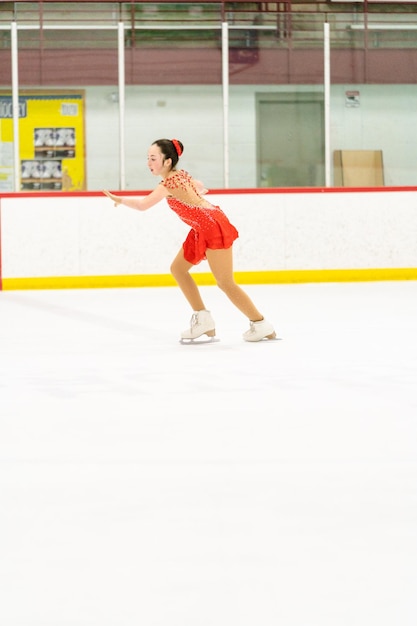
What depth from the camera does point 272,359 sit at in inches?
211

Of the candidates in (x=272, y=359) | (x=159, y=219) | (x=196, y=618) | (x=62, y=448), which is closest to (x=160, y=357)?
(x=272, y=359)

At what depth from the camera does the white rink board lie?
9844mm

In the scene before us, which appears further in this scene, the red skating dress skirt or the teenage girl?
the red skating dress skirt

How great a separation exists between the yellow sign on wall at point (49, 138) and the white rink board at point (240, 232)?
58 centimetres

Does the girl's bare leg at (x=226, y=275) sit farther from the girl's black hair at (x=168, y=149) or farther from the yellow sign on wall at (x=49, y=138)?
the yellow sign on wall at (x=49, y=138)

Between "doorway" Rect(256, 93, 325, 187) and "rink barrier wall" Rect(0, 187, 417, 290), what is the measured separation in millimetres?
467

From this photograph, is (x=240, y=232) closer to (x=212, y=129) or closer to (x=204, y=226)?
(x=212, y=129)

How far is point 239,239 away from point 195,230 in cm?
418

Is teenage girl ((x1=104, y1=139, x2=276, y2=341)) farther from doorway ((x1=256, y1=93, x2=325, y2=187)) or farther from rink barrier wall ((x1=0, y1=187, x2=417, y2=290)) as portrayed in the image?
doorway ((x1=256, y1=93, x2=325, y2=187))

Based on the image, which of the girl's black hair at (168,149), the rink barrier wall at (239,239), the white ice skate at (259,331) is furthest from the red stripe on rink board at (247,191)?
the girl's black hair at (168,149)

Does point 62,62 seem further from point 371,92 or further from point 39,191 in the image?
point 371,92

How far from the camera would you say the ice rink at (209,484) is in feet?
6.49

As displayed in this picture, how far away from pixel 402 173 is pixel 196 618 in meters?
9.47

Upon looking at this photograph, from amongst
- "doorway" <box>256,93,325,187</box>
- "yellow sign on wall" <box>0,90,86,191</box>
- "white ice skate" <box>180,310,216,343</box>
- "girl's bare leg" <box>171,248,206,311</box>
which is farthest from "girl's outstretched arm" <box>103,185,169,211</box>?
"doorway" <box>256,93,325,187</box>
